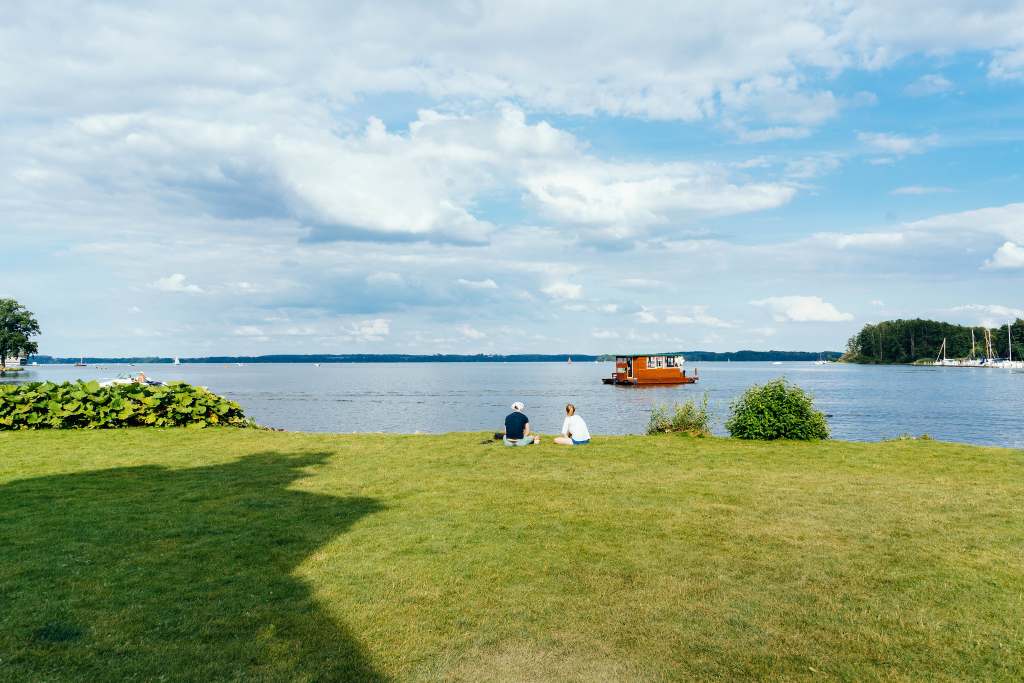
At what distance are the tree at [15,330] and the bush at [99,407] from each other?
137518 mm

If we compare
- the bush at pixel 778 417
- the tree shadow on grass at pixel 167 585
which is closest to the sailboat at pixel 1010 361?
the bush at pixel 778 417

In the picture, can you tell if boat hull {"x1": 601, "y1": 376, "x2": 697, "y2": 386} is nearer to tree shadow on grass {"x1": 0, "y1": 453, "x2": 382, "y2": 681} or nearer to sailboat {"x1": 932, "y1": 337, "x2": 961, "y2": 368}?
tree shadow on grass {"x1": 0, "y1": 453, "x2": 382, "y2": 681}

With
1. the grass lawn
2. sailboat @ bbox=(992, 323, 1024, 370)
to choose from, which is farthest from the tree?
sailboat @ bbox=(992, 323, 1024, 370)

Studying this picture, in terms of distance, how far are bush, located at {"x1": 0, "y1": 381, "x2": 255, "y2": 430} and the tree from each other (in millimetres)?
137518

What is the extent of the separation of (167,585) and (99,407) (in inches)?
673

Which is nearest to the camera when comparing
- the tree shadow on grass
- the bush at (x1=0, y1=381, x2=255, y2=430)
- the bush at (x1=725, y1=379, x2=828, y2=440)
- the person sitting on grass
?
the tree shadow on grass

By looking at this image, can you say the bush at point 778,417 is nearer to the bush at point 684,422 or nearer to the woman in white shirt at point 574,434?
the bush at point 684,422

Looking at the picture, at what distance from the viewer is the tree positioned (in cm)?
13188

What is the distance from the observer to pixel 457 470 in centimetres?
1409

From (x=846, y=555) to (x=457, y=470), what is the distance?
8.00 m

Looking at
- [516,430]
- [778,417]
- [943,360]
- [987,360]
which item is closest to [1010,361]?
[987,360]

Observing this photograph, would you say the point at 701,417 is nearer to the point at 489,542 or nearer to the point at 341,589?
the point at 489,542

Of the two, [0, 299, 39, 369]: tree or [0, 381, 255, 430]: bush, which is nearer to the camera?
[0, 381, 255, 430]: bush

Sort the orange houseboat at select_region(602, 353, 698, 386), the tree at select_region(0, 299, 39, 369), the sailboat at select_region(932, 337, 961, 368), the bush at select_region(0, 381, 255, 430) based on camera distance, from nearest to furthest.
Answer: the bush at select_region(0, 381, 255, 430)
the orange houseboat at select_region(602, 353, 698, 386)
the tree at select_region(0, 299, 39, 369)
the sailboat at select_region(932, 337, 961, 368)
